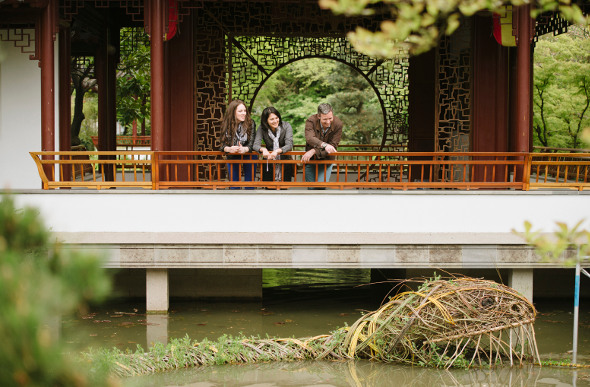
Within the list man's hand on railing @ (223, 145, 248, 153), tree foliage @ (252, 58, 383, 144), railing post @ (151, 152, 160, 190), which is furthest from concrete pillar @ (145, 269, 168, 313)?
tree foliage @ (252, 58, 383, 144)

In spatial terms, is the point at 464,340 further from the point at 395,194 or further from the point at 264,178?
the point at 264,178

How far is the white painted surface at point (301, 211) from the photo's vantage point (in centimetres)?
797

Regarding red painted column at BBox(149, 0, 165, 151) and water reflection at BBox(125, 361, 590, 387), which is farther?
red painted column at BBox(149, 0, 165, 151)

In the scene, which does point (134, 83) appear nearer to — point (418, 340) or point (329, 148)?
point (329, 148)

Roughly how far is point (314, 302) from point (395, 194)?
1814 mm

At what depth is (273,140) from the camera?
8422 millimetres

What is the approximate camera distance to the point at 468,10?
2756 mm

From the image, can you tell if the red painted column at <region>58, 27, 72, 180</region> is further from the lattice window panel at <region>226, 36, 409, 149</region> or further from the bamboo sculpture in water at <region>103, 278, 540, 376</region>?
the bamboo sculpture in water at <region>103, 278, 540, 376</region>

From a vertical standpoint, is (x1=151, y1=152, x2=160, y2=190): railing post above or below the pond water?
above

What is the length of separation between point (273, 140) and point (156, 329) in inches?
96.9

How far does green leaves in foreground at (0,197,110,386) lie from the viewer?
155 cm

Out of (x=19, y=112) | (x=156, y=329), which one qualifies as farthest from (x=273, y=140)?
(x=19, y=112)

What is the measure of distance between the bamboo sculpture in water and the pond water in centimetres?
11

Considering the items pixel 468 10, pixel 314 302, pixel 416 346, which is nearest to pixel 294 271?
pixel 314 302
